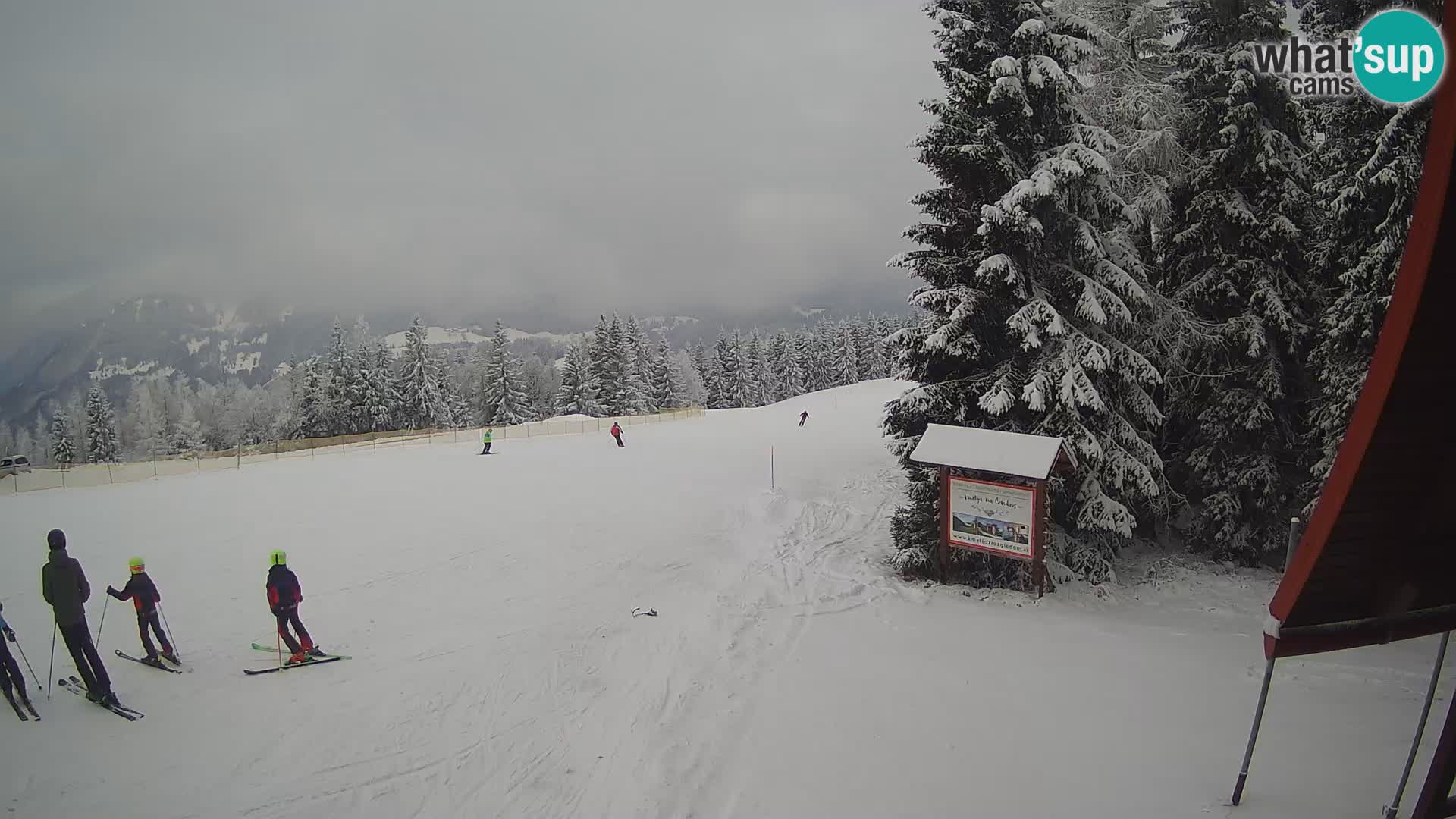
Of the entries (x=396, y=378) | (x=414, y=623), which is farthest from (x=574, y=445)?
(x=396, y=378)

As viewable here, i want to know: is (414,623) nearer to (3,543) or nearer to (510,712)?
(510,712)

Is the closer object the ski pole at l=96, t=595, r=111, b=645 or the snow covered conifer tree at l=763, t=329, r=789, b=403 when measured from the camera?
the ski pole at l=96, t=595, r=111, b=645

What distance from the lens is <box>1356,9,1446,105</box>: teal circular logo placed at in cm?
718

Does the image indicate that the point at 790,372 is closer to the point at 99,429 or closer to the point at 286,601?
the point at 99,429

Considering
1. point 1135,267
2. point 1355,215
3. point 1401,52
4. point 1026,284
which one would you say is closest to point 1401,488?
point 1401,52

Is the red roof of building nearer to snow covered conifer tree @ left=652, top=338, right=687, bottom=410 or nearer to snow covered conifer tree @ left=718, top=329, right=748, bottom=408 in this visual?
snow covered conifer tree @ left=652, top=338, right=687, bottom=410

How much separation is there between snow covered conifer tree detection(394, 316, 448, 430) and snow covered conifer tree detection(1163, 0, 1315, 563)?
5843 centimetres

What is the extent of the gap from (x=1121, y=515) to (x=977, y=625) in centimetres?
356

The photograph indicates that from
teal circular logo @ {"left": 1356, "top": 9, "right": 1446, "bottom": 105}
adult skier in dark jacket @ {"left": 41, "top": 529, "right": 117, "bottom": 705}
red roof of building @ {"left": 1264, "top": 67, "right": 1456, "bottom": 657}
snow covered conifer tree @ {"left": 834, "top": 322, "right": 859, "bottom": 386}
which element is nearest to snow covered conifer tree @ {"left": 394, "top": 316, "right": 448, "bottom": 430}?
adult skier in dark jacket @ {"left": 41, "top": 529, "right": 117, "bottom": 705}

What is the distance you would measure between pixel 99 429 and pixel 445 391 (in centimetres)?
3110

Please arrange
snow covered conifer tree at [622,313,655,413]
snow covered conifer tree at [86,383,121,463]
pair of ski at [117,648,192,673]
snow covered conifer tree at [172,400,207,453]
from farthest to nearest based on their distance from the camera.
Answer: snow covered conifer tree at [172,400,207,453]
snow covered conifer tree at [622,313,655,413]
snow covered conifer tree at [86,383,121,463]
pair of ski at [117,648,192,673]

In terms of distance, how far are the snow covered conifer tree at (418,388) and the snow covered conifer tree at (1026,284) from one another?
5573 cm
